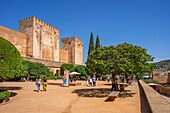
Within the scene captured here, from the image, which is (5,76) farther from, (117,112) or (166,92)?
(166,92)

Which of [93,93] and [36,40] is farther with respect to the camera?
[36,40]

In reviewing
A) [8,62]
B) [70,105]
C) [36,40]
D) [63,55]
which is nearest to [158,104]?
[70,105]

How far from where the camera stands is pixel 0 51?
11.9 meters

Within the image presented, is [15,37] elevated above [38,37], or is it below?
below

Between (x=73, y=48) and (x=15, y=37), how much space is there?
18.6 m

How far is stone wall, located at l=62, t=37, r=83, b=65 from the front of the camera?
49394mm

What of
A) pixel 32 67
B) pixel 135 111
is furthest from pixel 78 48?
pixel 135 111

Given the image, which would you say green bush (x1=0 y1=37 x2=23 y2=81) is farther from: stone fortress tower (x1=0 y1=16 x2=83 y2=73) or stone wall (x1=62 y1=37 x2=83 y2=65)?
stone wall (x1=62 y1=37 x2=83 y2=65)

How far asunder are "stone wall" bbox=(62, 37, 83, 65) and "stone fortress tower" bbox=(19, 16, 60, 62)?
27.1 feet

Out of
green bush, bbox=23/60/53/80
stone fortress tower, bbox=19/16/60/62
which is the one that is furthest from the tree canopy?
stone fortress tower, bbox=19/16/60/62

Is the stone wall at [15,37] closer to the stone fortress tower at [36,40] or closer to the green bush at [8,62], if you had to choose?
the stone fortress tower at [36,40]

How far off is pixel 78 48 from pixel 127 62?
130ft

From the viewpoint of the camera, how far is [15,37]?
3334 centimetres

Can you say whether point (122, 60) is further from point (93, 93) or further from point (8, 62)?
point (8, 62)
